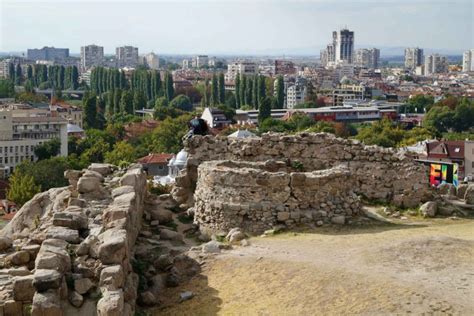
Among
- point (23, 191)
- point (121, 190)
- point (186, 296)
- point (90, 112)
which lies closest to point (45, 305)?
point (186, 296)

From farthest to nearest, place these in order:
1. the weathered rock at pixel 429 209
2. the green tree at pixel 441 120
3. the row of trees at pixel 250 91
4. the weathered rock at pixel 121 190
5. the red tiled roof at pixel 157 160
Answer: the row of trees at pixel 250 91, the green tree at pixel 441 120, the red tiled roof at pixel 157 160, the weathered rock at pixel 429 209, the weathered rock at pixel 121 190

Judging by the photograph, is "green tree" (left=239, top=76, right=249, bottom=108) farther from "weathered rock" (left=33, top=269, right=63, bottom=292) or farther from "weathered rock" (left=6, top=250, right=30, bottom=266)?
"weathered rock" (left=33, top=269, right=63, bottom=292)

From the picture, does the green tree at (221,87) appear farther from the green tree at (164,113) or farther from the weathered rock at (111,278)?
the weathered rock at (111,278)

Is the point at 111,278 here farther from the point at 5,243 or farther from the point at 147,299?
the point at 5,243

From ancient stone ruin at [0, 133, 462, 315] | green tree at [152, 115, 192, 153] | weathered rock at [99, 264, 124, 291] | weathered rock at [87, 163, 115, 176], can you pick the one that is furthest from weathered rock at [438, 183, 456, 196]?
green tree at [152, 115, 192, 153]

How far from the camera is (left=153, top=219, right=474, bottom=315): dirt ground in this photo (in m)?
10.8

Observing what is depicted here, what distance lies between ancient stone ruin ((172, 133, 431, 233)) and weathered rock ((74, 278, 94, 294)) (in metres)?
5.17

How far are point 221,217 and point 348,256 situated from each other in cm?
347

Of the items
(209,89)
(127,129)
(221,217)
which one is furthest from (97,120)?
(221,217)

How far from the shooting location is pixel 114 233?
11.8 metres

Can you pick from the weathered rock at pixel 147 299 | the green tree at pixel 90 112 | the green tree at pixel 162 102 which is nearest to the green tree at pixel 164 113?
the green tree at pixel 90 112

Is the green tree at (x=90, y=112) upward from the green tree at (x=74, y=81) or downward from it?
downward

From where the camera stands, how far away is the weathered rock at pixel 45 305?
9.74 meters

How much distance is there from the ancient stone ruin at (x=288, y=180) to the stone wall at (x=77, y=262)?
190 centimetres
